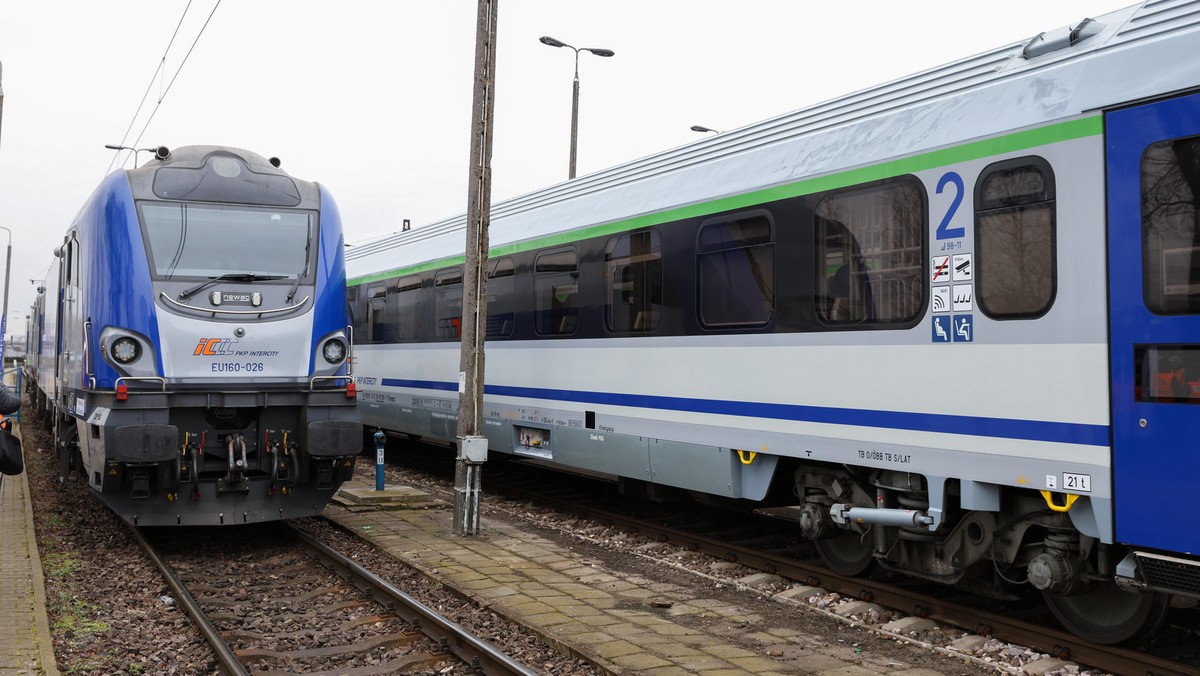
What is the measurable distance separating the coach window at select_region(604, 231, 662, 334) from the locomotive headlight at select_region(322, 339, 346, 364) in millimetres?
2545

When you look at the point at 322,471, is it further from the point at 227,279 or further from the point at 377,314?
the point at 377,314

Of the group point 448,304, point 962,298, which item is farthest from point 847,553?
point 448,304

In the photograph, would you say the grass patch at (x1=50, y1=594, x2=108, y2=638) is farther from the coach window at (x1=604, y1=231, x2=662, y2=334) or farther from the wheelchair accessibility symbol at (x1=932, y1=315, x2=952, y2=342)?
the wheelchair accessibility symbol at (x1=932, y1=315, x2=952, y2=342)

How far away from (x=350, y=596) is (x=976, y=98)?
18.1 feet

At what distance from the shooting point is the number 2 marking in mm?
6371

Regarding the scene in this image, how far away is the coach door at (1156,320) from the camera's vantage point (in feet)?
16.7

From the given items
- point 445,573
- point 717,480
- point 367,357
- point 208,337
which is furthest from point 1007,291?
point 367,357

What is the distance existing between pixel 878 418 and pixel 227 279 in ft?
18.6

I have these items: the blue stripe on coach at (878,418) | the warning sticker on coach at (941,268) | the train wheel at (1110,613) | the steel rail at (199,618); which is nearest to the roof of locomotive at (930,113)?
the warning sticker on coach at (941,268)

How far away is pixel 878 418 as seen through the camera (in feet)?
22.5

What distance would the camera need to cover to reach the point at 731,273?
→ 834 cm

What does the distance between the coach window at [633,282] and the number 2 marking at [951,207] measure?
318 centimetres

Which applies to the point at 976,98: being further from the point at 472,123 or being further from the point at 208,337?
the point at 208,337

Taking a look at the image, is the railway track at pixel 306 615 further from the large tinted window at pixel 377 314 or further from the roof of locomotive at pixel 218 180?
the large tinted window at pixel 377 314
